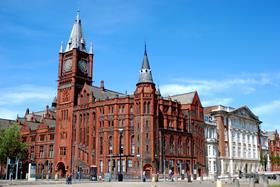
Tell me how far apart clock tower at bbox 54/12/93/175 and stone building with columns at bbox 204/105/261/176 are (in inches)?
1533

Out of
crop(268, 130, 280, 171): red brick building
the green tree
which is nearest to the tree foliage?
the green tree

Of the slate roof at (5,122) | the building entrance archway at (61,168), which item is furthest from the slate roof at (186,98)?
the slate roof at (5,122)

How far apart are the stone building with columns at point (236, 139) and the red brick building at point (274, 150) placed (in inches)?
301

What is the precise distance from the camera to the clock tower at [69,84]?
3944 inches

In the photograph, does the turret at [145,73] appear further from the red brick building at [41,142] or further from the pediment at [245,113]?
the pediment at [245,113]

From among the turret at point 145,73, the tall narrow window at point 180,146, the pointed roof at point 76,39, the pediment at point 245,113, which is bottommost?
the tall narrow window at point 180,146

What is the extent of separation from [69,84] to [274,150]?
93.5m

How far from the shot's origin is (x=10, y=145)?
307 feet

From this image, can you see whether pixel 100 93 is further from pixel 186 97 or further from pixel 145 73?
pixel 186 97

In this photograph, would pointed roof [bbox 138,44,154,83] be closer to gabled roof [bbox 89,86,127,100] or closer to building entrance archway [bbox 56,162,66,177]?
gabled roof [bbox 89,86,127,100]

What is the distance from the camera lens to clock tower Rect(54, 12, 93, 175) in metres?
100

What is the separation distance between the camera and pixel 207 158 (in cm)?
10650

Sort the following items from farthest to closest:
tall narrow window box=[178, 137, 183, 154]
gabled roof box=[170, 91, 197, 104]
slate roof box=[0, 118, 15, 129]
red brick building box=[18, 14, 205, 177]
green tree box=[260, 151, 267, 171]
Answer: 1. green tree box=[260, 151, 267, 171]
2. slate roof box=[0, 118, 15, 129]
3. gabled roof box=[170, 91, 197, 104]
4. tall narrow window box=[178, 137, 183, 154]
5. red brick building box=[18, 14, 205, 177]

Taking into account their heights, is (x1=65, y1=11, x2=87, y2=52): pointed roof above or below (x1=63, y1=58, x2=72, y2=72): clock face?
above
